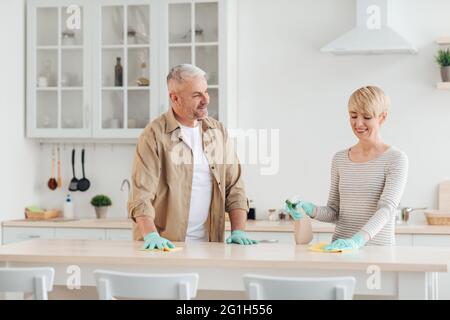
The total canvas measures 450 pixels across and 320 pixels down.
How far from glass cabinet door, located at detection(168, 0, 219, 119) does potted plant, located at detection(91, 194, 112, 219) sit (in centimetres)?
99

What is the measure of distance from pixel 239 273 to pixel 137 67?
8.86 ft

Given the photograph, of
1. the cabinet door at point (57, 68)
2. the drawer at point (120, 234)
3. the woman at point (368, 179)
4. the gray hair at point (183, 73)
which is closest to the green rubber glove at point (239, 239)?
the woman at point (368, 179)

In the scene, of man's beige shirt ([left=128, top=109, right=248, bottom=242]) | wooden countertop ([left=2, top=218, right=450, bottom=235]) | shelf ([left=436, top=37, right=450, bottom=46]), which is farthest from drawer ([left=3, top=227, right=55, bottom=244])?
shelf ([left=436, top=37, right=450, bottom=46])

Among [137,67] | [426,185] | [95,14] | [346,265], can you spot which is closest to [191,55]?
[137,67]

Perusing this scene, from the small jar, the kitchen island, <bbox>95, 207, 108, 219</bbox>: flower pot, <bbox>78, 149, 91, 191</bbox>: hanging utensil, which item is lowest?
<bbox>95, 207, 108, 219</bbox>: flower pot

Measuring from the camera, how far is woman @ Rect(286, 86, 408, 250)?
2.97 meters

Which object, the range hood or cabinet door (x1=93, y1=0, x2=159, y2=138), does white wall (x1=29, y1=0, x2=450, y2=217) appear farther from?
cabinet door (x1=93, y1=0, x2=159, y2=138)

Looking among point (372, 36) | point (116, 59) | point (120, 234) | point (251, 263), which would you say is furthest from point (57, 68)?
point (251, 263)

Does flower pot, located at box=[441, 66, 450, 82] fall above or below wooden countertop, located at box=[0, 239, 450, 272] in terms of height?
above

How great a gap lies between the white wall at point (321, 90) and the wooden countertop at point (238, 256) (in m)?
2.10

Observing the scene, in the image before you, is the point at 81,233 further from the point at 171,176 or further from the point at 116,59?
the point at 171,176

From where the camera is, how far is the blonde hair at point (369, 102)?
3.00 m
